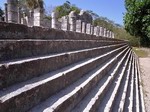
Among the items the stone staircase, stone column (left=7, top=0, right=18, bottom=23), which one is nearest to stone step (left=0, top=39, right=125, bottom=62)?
the stone staircase

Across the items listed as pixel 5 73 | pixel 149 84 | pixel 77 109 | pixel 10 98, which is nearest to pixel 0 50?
pixel 5 73

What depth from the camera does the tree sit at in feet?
93.6

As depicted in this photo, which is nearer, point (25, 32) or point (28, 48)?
point (28, 48)

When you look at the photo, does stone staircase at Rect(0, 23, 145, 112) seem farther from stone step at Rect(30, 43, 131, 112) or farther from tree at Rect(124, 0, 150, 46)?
tree at Rect(124, 0, 150, 46)

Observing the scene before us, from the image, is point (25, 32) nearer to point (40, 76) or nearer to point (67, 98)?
point (40, 76)

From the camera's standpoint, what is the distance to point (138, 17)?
29.6 metres

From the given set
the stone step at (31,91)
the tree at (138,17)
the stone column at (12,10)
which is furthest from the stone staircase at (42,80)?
the tree at (138,17)

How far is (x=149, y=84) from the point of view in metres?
12.0

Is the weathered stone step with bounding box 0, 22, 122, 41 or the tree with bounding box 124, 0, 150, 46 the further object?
the tree with bounding box 124, 0, 150, 46

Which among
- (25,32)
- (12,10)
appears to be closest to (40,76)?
(25,32)

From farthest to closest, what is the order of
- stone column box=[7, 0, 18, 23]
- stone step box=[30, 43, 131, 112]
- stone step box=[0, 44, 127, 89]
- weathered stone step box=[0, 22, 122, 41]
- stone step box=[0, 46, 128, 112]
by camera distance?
stone column box=[7, 0, 18, 23]
weathered stone step box=[0, 22, 122, 41]
stone step box=[30, 43, 131, 112]
stone step box=[0, 44, 127, 89]
stone step box=[0, 46, 128, 112]

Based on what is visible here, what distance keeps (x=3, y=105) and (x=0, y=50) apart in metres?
0.67

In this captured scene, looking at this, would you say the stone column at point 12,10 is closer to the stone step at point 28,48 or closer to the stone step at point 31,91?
the stone step at point 28,48

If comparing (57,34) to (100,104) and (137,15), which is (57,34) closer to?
(100,104)
